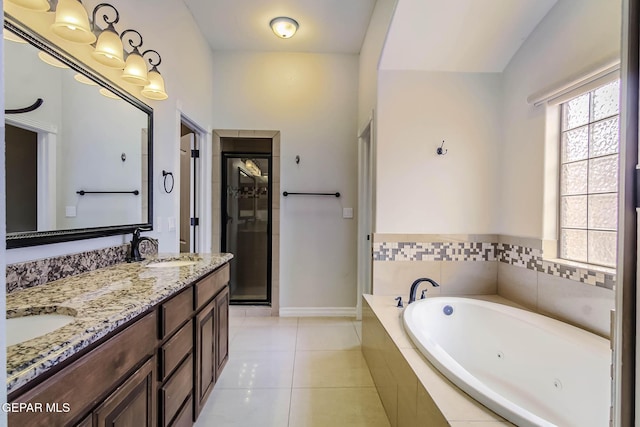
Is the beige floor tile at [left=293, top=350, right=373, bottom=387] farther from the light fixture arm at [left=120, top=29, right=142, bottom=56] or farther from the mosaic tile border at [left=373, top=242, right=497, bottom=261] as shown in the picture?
the light fixture arm at [left=120, top=29, right=142, bottom=56]

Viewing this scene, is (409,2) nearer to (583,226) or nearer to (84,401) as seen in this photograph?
(583,226)

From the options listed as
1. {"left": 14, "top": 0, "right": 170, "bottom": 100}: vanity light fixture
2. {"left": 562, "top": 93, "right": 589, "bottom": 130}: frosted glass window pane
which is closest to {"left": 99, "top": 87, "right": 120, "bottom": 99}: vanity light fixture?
{"left": 14, "top": 0, "right": 170, "bottom": 100}: vanity light fixture

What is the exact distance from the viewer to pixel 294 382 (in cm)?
210

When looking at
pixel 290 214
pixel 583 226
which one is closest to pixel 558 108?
pixel 583 226

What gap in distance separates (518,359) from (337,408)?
3.77ft

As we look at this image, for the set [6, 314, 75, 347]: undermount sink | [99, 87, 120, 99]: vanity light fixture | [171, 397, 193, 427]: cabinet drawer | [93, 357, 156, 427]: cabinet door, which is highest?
[99, 87, 120, 99]: vanity light fixture

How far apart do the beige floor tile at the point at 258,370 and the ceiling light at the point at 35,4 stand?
2.23m

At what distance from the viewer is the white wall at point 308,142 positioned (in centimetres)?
337

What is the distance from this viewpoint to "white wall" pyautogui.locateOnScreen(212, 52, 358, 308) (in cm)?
337

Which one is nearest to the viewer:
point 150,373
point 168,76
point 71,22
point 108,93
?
point 150,373

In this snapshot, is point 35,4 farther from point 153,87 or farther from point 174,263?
point 174,263

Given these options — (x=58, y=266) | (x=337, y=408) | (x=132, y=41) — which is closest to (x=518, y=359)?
(x=337, y=408)

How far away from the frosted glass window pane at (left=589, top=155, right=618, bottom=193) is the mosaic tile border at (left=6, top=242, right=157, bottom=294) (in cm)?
293

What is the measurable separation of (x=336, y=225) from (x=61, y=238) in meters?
2.46
